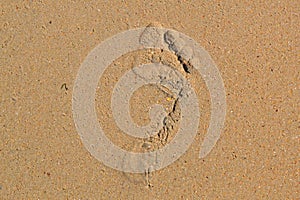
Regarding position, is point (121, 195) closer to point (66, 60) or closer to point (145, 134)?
point (145, 134)

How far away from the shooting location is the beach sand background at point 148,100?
2.14m

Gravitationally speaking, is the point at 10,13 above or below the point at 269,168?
above

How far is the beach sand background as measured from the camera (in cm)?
214

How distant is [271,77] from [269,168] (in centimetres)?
40

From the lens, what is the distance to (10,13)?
7.15 feet

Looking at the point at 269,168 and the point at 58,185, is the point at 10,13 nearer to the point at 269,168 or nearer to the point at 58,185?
the point at 58,185

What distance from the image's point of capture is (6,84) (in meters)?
2.17

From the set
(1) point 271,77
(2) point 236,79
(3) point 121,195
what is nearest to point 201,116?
(2) point 236,79

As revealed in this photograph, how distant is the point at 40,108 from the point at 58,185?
353mm

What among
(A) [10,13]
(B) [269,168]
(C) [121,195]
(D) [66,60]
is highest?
(A) [10,13]

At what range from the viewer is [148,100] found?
2.17 metres

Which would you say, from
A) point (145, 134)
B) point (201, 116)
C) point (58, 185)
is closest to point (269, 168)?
point (201, 116)

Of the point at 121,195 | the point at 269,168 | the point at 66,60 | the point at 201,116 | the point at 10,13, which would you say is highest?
the point at 10,13

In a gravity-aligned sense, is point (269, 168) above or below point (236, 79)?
below
